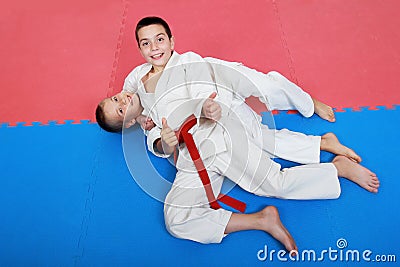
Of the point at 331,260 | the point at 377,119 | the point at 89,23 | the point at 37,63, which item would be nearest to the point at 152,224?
the point at 331,260

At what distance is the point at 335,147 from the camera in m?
1.64

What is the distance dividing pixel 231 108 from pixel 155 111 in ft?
1.09

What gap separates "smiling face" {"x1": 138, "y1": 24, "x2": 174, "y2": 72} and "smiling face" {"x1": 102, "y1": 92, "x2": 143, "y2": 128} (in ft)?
0.65

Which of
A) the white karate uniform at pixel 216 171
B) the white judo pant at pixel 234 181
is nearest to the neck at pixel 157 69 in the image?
the white karate uniform at pixel 216 171

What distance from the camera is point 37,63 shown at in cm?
Answer: 232

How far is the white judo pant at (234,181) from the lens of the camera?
1.47 meters

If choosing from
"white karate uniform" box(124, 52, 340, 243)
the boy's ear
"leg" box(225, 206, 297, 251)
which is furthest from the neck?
"leg" box(225, 206, 297, 251)

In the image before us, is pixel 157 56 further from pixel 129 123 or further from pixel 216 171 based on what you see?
pixel 216 171

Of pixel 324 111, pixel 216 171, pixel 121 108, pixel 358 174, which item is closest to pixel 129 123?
pixel 121 108

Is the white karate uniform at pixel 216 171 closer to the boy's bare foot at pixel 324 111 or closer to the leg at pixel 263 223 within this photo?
the leg at pixel 263 223

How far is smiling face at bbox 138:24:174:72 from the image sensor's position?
1675 mm

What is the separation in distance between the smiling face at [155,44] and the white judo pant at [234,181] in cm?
41

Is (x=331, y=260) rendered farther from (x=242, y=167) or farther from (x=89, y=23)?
(x=89, y=23)

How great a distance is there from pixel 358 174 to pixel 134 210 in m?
0.90
